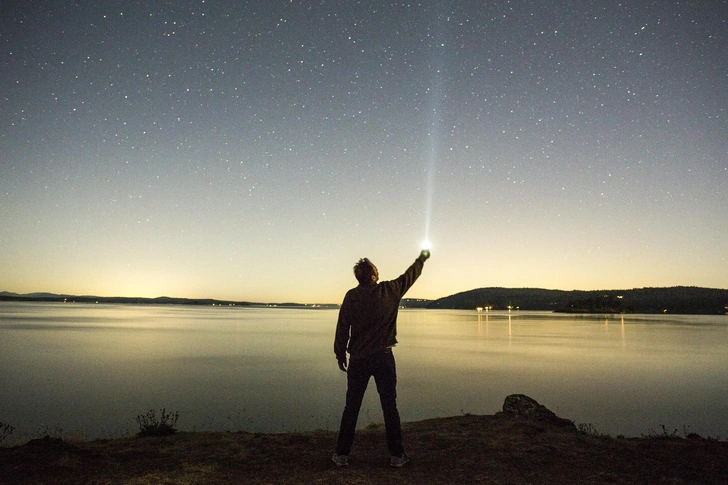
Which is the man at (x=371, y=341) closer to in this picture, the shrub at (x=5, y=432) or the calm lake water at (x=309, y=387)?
the calm lake water at (x=309, y=387)

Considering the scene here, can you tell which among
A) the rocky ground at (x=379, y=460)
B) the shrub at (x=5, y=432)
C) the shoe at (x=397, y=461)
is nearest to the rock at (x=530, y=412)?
the rocky ground at (x=379, y=460)

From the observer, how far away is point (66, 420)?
13875mm

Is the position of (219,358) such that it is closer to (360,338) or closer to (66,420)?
(66,420)

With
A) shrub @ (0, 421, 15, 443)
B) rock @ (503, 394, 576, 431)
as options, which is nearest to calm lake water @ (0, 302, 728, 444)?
shrub @ (0, 421, 15, 443)

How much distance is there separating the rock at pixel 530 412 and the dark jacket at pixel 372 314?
5203mm

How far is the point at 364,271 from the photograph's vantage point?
557 centimetres

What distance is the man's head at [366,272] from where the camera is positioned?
5.55 meters

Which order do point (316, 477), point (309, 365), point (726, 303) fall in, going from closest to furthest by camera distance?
1. point (316, 477)
2. point (309, 365)
3. point (726, 303)

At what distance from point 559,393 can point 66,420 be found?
680 inches

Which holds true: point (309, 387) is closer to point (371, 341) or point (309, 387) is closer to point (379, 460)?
point (379, 460)

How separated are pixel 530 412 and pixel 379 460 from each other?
4.88 m

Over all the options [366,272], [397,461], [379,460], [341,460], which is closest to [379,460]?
[379,460]

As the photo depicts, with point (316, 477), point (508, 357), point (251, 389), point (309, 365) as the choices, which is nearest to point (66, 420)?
point (251, 389)

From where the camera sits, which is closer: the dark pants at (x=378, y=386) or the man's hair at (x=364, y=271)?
the dark pants at (x=378, y=386)
